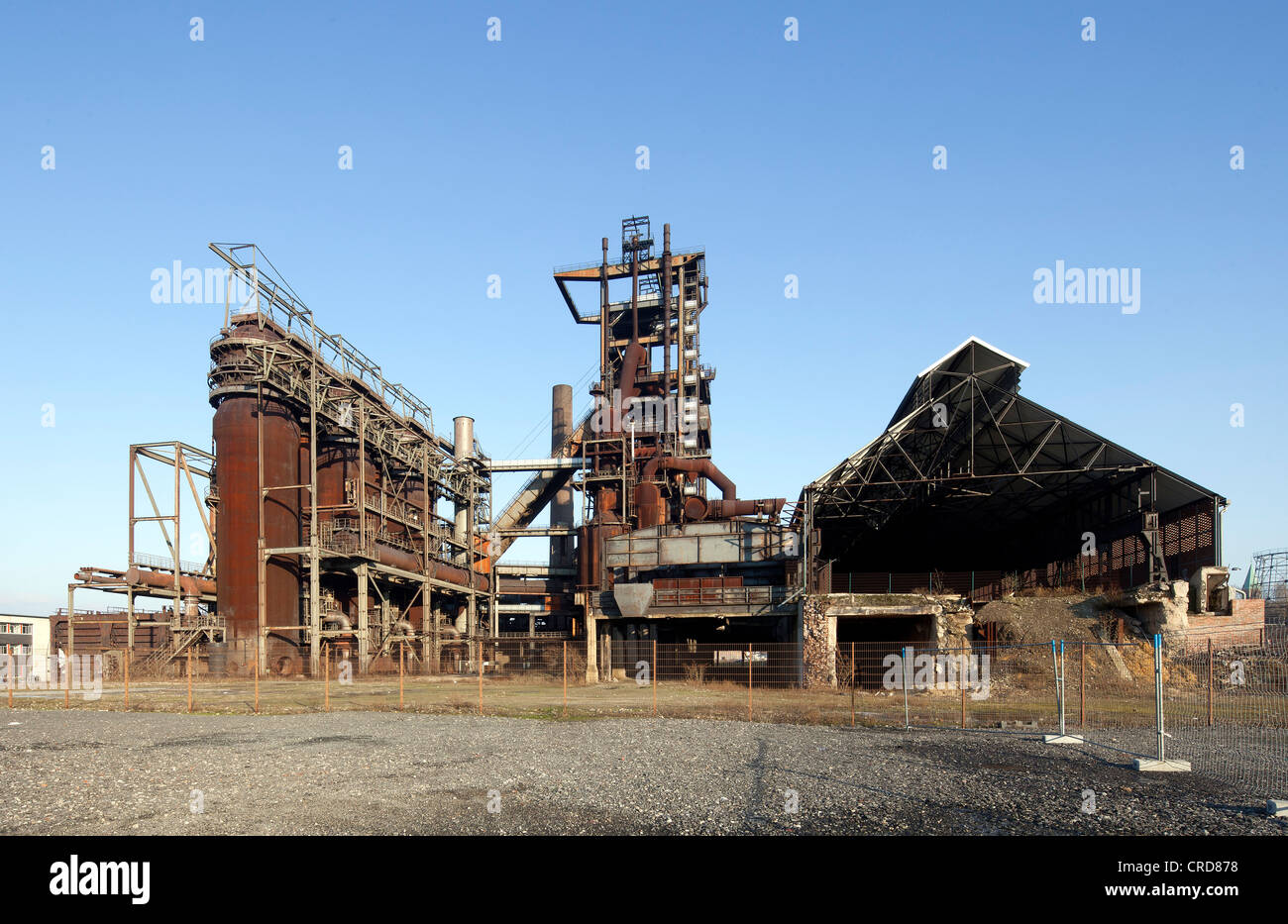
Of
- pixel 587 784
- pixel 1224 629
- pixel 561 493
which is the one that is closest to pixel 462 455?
pixel 561 493

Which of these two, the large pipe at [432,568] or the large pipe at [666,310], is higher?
the large pipe at [666,310]

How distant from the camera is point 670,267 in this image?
56.2 meters

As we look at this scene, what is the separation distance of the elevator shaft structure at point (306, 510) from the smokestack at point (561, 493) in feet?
41.8

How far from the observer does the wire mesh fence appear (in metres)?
14.7

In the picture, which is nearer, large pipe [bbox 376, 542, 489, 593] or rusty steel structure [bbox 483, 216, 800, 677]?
rusty steel structure [bbox 483, 216, 800, 677]

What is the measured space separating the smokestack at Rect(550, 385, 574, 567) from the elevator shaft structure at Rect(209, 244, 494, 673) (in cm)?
1273

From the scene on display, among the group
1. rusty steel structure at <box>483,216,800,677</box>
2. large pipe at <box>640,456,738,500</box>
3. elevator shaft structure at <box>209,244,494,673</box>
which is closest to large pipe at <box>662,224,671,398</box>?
rusty steel structure at <box>483,216,800,677</box>

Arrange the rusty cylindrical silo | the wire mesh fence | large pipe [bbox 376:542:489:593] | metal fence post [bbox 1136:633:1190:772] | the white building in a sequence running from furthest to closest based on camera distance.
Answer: the white building → large pipe [bbox 376:542:489:593] → the rusty cylindrical silo → the wire mesh fence → metal fence post [bbox 1136:633:1190:772]

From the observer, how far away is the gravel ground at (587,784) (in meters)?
8.59

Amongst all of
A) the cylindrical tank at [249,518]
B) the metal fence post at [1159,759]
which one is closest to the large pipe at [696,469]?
the cylindrical tank at [249,518]
